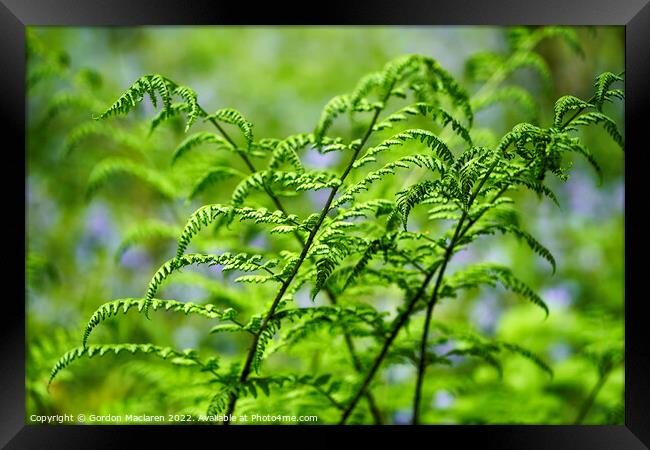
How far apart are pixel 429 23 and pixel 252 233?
0.74 m

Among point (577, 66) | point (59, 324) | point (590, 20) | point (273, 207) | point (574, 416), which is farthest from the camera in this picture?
point (577, 66)

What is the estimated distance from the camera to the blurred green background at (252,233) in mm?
1714

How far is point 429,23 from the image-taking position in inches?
48.7

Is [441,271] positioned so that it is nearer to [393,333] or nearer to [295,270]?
[393,333]

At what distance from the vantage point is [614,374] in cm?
225

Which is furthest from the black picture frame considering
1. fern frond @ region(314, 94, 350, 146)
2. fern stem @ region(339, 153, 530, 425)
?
fern frond @ region(314, 94, 350, 146)

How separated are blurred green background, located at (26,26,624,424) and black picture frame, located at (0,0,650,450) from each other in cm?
23

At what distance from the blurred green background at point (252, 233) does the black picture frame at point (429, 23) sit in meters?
0.23

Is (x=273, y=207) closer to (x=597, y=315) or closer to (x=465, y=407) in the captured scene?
(x=465, y=407)

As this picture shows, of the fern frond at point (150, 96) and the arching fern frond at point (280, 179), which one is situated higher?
the fern frond at point (150, 96)

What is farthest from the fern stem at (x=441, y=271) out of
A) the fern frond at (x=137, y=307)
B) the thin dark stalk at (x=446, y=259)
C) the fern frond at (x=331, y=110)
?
the fern frond at (x=137, y=307)

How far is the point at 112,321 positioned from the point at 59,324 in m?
0.92

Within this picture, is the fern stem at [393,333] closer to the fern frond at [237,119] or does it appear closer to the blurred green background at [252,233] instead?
the blurred green background at [252,233]

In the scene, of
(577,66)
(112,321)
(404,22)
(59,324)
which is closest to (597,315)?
(404,22)
